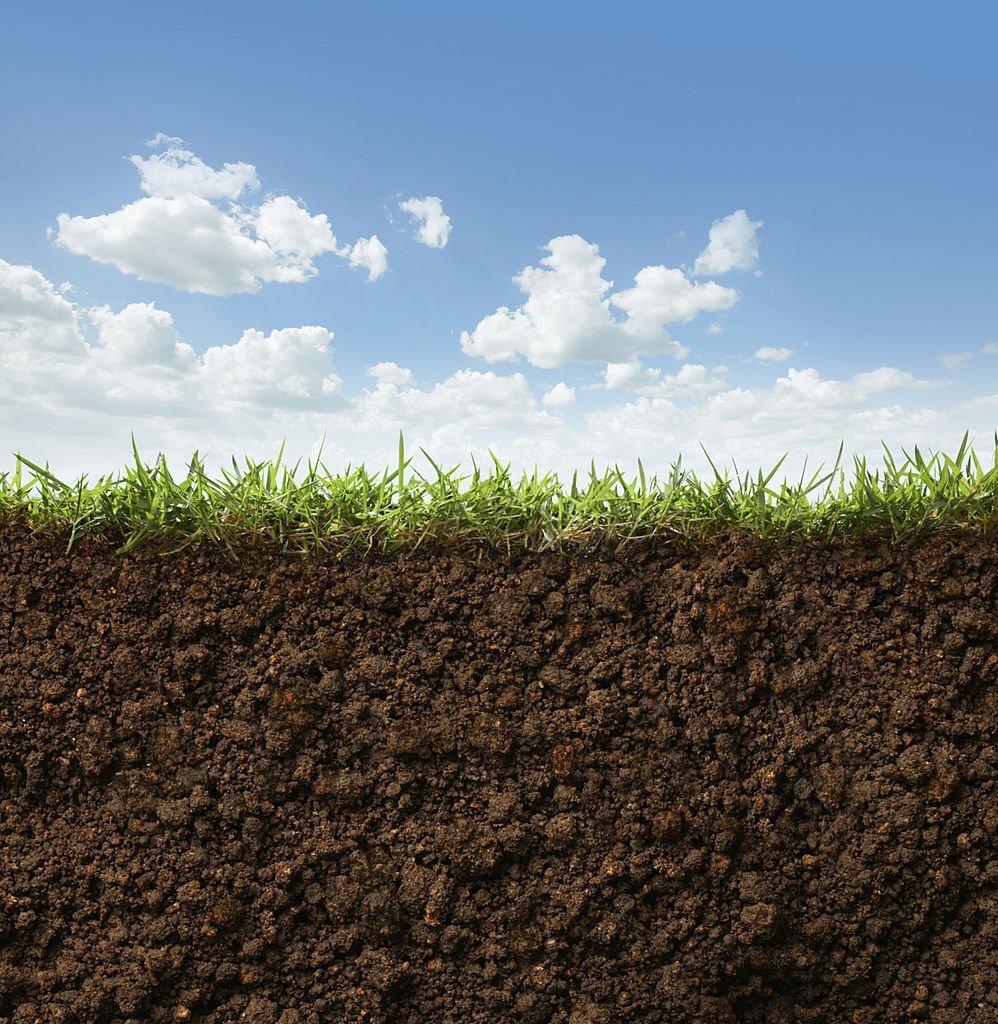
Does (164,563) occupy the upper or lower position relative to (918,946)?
upper

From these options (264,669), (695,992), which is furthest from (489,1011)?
(264,669)

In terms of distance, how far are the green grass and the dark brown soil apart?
0.11 meters

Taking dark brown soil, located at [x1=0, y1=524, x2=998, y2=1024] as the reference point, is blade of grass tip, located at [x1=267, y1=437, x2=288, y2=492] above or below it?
above

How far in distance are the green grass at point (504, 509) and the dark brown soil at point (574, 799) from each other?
11 centimetres

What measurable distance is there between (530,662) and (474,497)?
778 millimetres

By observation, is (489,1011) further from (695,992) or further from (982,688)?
(982,688)

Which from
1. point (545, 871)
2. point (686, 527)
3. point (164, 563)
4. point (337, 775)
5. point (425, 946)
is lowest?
point (425, 946)

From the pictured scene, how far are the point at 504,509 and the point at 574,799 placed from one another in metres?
1.28

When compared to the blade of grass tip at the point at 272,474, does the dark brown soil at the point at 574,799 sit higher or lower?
lower

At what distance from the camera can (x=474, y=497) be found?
12.4ft

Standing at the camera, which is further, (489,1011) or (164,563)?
(164,563)

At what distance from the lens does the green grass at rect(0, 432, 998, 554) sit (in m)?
3.69

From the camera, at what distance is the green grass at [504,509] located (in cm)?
369

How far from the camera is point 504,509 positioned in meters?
3.73
